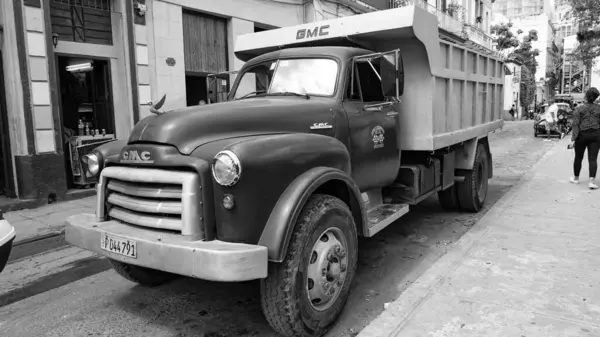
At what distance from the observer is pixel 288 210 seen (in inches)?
112

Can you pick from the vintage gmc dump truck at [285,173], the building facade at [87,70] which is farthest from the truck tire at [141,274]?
the building facade at [87,70]

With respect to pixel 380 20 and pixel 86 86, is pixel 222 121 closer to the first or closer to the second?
pixel 380 20

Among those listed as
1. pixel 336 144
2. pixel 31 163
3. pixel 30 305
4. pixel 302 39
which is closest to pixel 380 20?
pixel 302 39

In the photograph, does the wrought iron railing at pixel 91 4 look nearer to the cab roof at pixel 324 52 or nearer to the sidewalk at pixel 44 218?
the sidewalk at pixel 44 218

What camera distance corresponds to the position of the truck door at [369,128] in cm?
426

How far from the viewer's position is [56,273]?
4.79 metres

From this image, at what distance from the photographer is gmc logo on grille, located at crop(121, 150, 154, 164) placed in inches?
119

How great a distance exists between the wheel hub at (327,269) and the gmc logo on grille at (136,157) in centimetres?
124

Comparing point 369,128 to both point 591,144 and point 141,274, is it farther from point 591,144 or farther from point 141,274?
point 591,144

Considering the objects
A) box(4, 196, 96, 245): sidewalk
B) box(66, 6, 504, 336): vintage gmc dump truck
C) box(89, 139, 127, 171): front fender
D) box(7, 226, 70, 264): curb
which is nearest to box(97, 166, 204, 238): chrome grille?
box(66, 6, 504, 336): vintage gmc dump truck

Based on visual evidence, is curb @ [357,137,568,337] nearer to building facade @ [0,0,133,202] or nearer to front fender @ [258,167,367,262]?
front fender @ [258,167,367,262]

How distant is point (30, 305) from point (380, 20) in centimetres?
424

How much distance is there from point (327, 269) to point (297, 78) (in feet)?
6.35

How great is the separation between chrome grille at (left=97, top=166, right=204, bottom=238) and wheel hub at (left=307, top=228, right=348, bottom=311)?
32.2 inches
